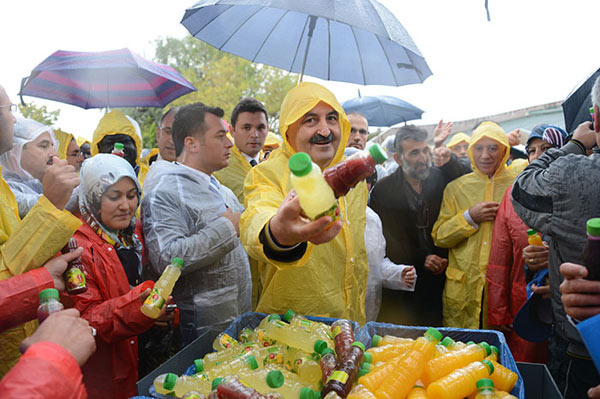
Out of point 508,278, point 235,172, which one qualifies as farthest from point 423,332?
point 235,172

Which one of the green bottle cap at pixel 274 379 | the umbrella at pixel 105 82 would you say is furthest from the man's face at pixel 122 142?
the green bottle cap at pixel 274 379

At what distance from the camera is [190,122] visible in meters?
3.37

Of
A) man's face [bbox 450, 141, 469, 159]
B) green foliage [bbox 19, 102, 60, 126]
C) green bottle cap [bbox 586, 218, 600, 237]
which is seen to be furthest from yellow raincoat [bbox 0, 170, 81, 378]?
green foliage [bbox 19, 102, 60, 126]

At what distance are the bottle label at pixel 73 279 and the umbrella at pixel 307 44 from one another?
202 centimetres

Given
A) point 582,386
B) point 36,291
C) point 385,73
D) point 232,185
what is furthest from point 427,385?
point 232,185

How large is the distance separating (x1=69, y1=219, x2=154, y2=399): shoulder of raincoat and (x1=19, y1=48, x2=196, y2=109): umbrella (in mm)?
2796

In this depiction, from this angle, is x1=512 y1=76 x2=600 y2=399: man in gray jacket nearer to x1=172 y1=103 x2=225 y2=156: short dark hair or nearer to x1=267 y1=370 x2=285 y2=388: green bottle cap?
x1=267 y1=370 x2=285 y2=388: green bottle cap

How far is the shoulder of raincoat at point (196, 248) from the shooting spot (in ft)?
9.13

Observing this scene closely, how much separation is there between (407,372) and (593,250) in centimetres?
90

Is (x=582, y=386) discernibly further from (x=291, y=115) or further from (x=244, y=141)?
(x=244, y=141)

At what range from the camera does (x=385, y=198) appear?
4.46 meters

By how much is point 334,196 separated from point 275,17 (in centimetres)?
224

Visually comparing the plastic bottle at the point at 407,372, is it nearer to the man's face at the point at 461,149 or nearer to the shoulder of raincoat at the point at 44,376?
the shoulder of raincoat at the point at 44,376

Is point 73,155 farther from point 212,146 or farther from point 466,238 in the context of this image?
point 466,238
